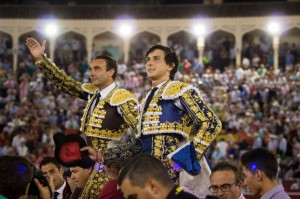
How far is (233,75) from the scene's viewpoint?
28172 millimetres

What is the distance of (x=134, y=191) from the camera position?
169 inches

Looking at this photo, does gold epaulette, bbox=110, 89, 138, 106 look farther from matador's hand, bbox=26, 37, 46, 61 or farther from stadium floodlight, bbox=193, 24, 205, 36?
stadium floodlight, bbox=193, 24, 205, 36

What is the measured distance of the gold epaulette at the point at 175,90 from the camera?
6.11 meters

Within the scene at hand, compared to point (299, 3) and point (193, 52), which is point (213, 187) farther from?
point (299, 3)

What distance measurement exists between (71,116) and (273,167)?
17127 millimetres

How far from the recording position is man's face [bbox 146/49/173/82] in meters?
6.25

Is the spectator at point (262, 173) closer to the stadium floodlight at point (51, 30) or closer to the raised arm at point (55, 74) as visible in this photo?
the raised arm at point (55, 74)

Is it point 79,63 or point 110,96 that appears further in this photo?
point 79,63

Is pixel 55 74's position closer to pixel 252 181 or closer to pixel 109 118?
pixel 109 118

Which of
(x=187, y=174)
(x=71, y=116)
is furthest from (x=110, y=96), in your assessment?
(x=71, y=116)

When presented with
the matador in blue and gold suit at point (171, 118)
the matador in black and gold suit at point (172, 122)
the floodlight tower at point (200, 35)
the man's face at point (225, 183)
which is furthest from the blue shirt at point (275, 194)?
the floodlight tower at point (200, 35)

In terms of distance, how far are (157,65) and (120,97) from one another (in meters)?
0.78

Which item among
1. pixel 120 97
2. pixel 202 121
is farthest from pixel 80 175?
pixel 202 121

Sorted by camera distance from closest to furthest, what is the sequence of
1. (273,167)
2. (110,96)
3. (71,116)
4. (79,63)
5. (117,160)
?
1. (273,167)
2. (117,160)
3. (110,96)
4. (71,116)
5. (79,63)
